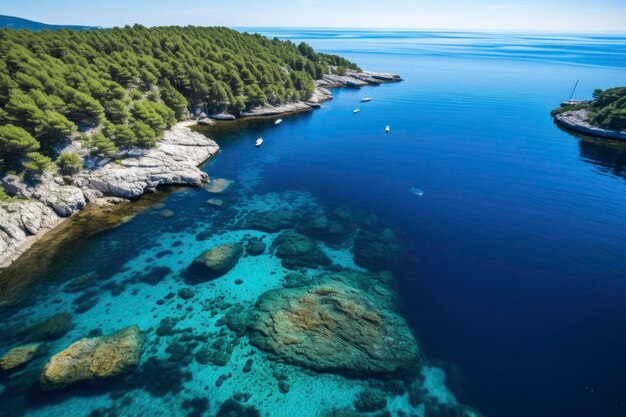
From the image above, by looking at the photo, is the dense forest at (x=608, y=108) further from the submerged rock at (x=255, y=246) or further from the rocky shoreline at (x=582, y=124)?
the submerged rock at (x=255, y=246)

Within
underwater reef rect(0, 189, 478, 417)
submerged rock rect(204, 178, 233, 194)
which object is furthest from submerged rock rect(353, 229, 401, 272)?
submerged rock rect(204, 178, 233, 194)

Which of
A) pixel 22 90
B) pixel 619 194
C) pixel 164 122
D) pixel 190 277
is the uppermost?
pixel 22 90

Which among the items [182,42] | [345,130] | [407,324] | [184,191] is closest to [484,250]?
[407,324]

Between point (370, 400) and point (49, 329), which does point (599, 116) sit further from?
point (49, 329)

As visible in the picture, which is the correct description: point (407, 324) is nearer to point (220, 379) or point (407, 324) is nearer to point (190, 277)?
point (220, 379)

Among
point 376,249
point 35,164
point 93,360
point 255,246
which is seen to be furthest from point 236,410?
point 35,164

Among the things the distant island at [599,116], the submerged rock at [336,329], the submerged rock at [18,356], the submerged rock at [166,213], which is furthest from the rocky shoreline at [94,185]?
the distant island at [599,116]

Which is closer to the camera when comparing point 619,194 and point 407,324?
point 407,324
